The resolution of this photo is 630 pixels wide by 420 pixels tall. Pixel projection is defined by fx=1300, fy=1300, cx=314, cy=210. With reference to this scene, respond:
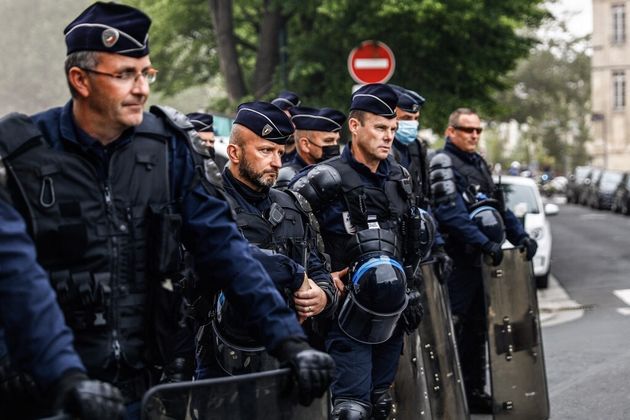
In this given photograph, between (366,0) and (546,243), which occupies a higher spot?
(366,0)

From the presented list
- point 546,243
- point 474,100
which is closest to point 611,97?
point 474,100

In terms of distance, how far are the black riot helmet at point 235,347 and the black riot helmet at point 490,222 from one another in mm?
3148

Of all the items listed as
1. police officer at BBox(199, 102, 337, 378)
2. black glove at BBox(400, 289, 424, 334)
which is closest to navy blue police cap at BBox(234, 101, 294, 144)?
police officer at BBox(199, 102, 337, 378)

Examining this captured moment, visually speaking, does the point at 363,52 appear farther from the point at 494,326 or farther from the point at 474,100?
the point at 474,100

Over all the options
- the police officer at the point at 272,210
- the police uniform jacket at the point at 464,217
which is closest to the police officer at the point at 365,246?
the police officer at the point at 272,210

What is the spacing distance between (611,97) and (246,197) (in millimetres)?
66751

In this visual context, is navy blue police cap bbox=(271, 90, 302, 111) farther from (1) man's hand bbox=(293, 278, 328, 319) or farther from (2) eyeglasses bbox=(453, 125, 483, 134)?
(1) man's hand bbox=(293, 278, 328, 319)

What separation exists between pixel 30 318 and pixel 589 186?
145ft

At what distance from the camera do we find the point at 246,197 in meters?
5.34

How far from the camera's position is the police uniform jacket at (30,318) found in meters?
3.00

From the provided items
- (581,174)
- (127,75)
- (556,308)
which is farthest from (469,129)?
(581,174)

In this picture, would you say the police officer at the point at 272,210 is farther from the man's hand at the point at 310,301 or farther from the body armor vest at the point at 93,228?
the body armor vest at the point at 93,228

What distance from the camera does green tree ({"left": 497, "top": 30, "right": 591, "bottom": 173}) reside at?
238 ft

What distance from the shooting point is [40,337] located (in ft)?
9.86
